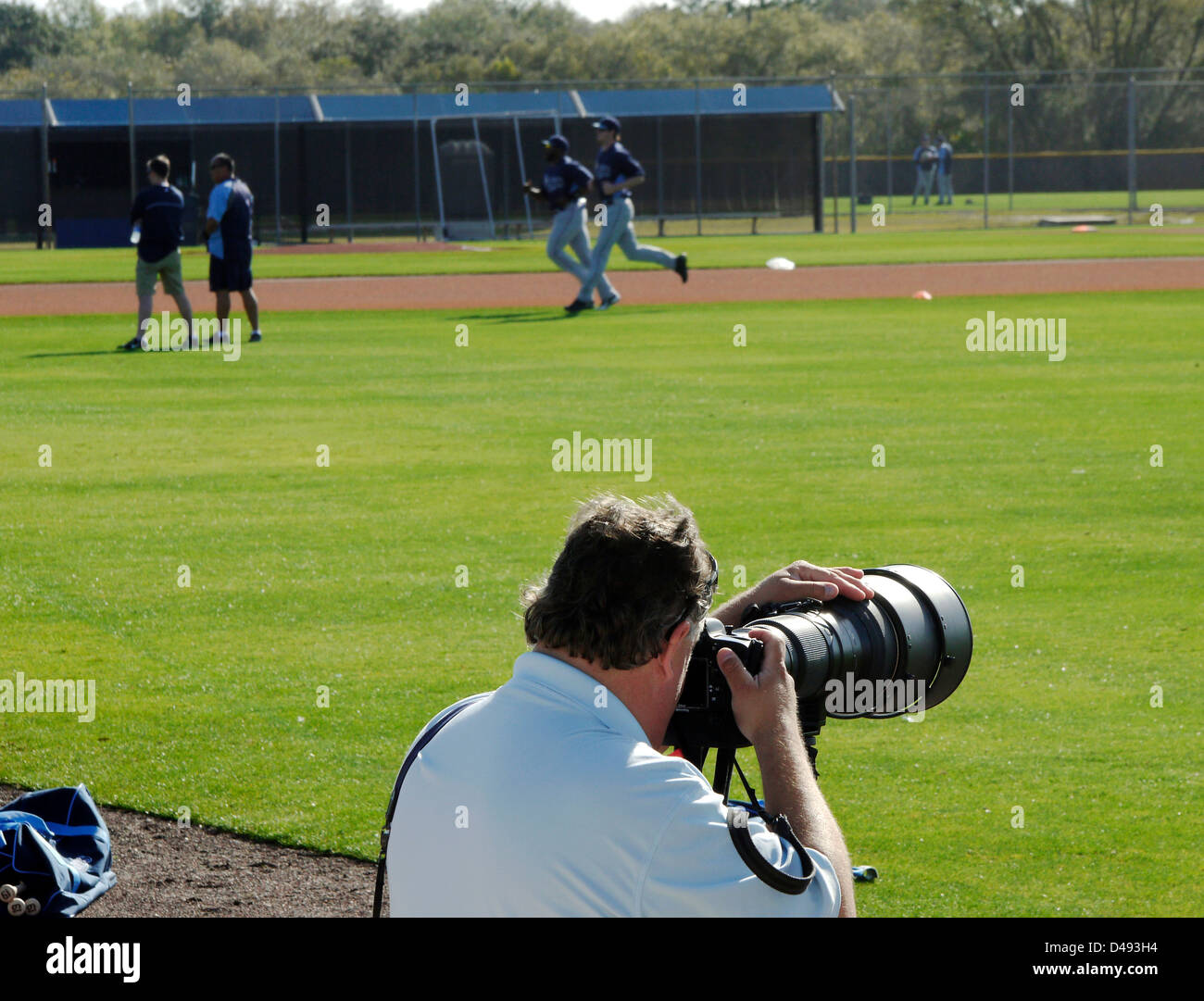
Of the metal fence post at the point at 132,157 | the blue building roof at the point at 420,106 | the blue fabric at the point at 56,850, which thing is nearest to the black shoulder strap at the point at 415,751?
the blue fabric at the point at 56,850

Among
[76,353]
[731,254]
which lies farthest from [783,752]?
[731,254]

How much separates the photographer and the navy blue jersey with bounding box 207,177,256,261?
1515 cm

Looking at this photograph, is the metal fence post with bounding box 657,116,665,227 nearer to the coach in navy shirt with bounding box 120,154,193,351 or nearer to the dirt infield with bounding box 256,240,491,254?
the dirt infield with bounding box 256,240,491,254

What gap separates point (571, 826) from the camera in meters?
2.39

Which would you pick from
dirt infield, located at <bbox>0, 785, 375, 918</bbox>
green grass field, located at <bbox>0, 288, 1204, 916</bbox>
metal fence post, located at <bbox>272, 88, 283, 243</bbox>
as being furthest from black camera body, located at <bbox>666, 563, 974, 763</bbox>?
metal fence post, located at <bbox>272, 88, 283, 243</bbox>

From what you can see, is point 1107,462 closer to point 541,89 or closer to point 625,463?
point 625,463

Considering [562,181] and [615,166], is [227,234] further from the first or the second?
[615,166]

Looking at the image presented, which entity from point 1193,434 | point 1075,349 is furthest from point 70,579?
point 1075,349

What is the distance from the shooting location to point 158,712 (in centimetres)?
641

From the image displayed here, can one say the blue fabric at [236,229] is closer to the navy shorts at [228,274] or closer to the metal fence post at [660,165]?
the navy shorts at [228,274]

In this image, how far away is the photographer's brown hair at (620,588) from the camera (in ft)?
8.45

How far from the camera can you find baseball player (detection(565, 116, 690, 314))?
19.9 meters

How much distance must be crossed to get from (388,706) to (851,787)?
188 cm
